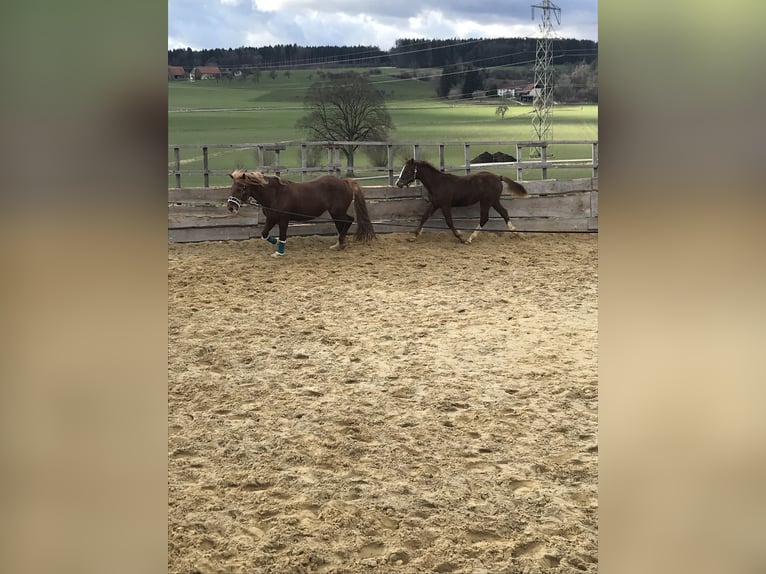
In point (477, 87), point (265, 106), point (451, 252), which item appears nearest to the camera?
point (451, 252)

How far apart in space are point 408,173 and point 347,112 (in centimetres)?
1147

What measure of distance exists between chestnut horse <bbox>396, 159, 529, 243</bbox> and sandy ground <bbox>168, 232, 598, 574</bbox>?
2.30m

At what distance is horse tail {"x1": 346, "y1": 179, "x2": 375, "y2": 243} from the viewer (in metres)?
8.43

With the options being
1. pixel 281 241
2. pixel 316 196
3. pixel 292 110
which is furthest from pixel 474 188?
pixel 292 110

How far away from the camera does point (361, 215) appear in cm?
848

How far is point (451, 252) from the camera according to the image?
327 inches

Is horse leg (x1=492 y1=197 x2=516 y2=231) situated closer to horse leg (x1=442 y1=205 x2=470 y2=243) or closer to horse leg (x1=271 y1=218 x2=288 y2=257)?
horse leg (x1=442 y1=205 x2=470 y2=243)

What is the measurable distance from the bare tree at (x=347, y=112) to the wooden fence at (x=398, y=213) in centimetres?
1029

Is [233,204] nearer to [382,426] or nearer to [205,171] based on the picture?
[205,171]

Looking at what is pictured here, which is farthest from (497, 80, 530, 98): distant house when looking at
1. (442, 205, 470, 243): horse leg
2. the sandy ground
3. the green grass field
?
the sandy ground
